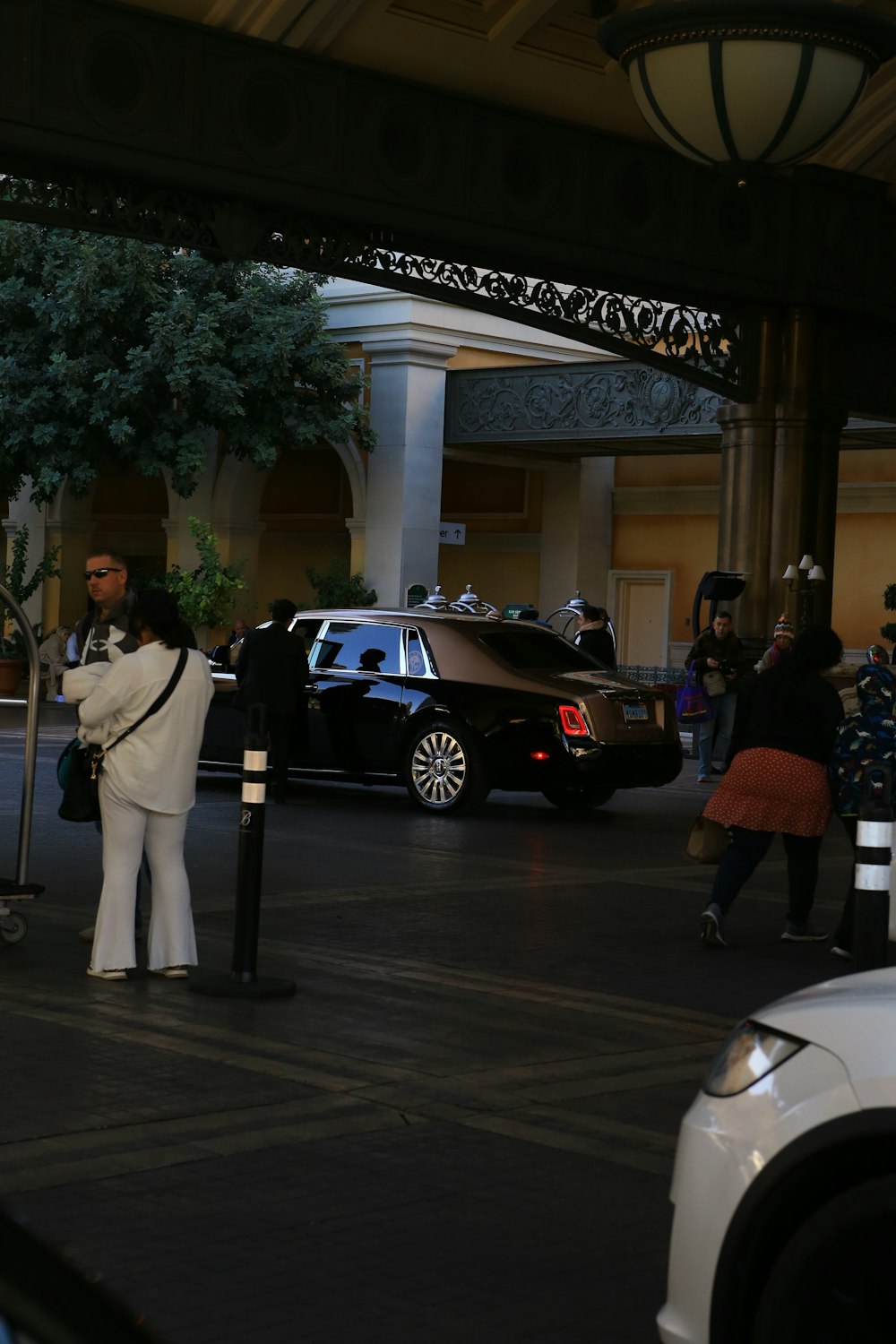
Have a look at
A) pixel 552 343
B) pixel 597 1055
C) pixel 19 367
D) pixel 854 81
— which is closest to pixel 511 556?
pixel 552 343

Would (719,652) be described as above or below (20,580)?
below

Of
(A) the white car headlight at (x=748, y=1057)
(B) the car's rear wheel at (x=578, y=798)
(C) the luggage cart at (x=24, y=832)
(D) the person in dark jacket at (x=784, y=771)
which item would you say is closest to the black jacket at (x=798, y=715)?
(D) the person in dark jacket at (x=784, y=771)

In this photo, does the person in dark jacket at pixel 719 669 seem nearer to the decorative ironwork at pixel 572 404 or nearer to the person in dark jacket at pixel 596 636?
the person in dark jacket at pixel 596 636

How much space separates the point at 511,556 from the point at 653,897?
88.0 feet

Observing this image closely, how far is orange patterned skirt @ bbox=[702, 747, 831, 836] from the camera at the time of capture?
9.87m

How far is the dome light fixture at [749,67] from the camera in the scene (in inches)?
428

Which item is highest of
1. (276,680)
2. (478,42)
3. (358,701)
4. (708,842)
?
(478,42)

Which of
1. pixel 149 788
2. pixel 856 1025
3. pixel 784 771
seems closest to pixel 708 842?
pixel 784 771

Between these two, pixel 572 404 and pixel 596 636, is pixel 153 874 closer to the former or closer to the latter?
pixel 596 636

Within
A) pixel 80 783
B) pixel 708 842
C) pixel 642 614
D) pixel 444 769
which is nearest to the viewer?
pixel 80 783

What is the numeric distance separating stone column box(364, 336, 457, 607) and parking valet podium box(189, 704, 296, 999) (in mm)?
24569

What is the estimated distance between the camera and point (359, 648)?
1680 cm

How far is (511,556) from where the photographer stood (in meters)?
38.1

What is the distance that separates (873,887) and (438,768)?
32.9 ft
